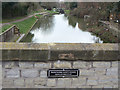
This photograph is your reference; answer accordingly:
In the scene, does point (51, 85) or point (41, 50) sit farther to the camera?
point (51, 85)

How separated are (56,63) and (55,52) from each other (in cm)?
21

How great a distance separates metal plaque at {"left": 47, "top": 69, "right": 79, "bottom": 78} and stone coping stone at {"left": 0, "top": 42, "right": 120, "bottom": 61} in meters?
0.24

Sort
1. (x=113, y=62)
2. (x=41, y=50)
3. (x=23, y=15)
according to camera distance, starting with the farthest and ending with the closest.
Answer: (x=23, y=15), (x=113, y=62), (x=41, y=50)

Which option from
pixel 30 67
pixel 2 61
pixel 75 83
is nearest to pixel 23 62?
pixel 30 67

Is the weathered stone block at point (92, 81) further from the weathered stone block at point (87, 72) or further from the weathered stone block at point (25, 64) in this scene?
the weathered stone block at point (25, 64)

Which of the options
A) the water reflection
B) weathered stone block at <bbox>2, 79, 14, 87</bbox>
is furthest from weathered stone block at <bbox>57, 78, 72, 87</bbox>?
the water reflection

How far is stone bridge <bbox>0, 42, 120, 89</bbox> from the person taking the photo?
7.64 feet

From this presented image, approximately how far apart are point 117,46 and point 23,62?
161 centimetres

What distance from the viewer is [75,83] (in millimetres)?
2592

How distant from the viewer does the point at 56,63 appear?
2.42m

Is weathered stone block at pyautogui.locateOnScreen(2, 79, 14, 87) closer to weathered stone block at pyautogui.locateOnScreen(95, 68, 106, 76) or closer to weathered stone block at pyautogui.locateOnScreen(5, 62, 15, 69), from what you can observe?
weathered stone block at pyautogui.locateOnScreen(5, 62, 15, 69)

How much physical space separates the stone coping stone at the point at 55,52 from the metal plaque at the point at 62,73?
24 cm

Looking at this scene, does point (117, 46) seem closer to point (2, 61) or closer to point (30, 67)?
point (30, 67)

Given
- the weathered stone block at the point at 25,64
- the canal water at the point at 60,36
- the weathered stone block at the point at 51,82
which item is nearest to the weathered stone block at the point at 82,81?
the weathered stone block at the point at 51,82
